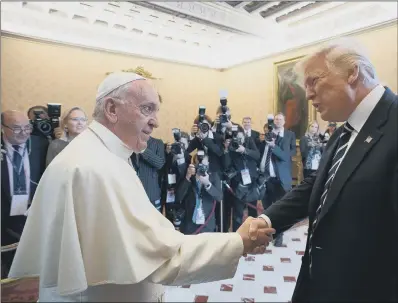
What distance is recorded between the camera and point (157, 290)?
135 cm

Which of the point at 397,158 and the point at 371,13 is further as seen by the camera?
the point at 371,13

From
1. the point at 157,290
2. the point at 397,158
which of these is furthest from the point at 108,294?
the point at 397,158

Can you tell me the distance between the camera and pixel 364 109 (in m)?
1.33

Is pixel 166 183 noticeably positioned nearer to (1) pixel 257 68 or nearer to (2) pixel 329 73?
(2) pixel 329 73

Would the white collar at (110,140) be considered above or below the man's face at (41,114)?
below

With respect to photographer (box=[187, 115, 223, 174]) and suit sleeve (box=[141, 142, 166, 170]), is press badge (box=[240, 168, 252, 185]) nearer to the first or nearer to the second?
photographer (box=[187, 115, 223, 174])

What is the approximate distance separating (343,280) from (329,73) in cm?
88

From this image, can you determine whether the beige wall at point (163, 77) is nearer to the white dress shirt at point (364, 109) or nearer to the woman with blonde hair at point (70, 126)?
the woman with blonde hair at point (70, 126)

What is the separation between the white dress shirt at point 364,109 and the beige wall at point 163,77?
4345 mm

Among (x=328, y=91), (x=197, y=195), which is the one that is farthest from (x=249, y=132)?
(x=328, y=91)

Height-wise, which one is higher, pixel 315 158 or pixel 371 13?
pixel 371 13

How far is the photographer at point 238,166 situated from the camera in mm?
4797

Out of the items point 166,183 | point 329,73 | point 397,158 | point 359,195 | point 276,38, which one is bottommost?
point 166,183

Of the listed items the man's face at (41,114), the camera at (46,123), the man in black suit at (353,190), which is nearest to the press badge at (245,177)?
the camera at (46,123)
